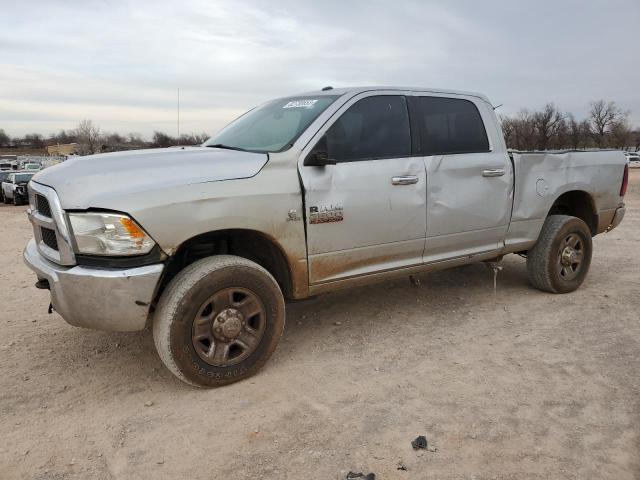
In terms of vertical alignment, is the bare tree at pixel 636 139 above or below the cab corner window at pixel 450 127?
below

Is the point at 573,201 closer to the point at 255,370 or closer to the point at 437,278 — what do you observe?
the point at 437,278

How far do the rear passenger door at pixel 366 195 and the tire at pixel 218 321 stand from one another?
48 cm

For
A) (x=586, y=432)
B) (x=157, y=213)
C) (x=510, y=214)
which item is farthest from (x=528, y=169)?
(x=157, y=213)

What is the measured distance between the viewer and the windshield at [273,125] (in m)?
3.81

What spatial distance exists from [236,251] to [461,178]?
1949mm

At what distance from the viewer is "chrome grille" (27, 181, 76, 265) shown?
3.02 m

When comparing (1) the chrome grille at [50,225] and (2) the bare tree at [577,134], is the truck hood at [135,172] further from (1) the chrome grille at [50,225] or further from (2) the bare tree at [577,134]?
(2) the bare tree at [577,134]

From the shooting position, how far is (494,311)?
484 cm

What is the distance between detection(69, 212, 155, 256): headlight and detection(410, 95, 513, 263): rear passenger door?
2261mm

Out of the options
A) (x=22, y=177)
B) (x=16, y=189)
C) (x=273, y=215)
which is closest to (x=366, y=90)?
(x=273, y=215)

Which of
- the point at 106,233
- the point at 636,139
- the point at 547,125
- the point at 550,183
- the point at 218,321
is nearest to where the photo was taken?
the point at 106,233

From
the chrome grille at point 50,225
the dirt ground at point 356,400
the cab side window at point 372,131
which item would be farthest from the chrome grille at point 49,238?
the cab side window at point 372,131

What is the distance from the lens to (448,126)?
4.44 m

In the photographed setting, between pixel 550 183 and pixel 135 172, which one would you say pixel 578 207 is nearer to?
pixel 550 183
